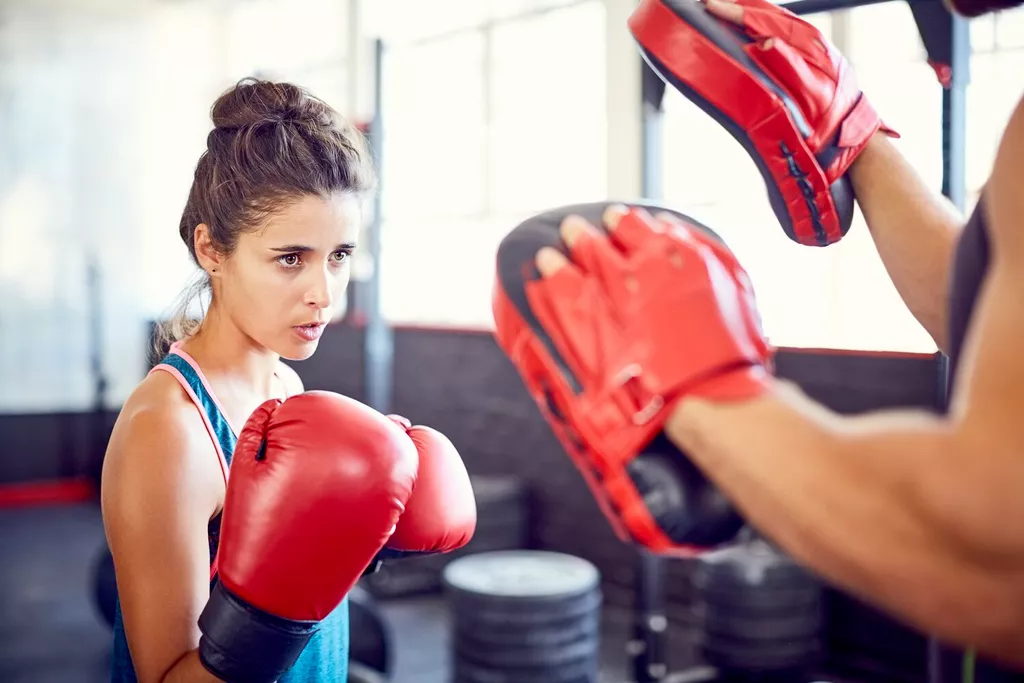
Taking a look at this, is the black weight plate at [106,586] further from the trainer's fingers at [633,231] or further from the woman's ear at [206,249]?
the trainer's fingers at [633,231]

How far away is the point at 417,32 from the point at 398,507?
17.2 ft

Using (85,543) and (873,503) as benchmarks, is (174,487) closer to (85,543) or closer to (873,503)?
(873,503)

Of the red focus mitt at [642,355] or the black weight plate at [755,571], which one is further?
the black weight plate at [755,571]

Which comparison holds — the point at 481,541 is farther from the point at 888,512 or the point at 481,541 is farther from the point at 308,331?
the point at 888,512

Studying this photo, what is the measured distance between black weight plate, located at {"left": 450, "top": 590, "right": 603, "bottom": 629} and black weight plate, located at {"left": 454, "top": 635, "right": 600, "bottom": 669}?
0.08 m

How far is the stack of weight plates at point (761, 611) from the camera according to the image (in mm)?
3172

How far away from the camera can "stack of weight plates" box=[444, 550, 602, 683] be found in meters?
2.89

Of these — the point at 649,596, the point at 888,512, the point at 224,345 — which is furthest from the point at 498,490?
the point at 888,512

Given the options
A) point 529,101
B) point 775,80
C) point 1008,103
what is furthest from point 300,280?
point 529,101

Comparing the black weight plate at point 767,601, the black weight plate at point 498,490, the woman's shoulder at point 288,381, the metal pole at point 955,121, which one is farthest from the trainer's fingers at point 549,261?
the black weight plate at point 498,490

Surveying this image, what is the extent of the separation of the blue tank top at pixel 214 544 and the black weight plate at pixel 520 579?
4.98ft

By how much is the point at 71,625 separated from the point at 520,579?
7.07 ft

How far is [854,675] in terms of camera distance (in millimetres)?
3334

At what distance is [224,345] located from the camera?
4.62ft
